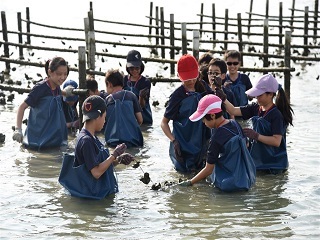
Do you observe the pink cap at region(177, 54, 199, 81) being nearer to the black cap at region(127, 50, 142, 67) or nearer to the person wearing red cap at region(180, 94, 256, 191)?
the person wearing red cap at region(180, 94, 256, 191)

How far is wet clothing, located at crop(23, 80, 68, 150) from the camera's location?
995 cm

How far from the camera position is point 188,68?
865 cm

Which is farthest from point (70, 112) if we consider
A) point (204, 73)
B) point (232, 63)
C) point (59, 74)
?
point (232, 63)

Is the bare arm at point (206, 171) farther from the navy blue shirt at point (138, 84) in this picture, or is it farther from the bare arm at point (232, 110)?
the navy blue shirt at point (138, 84)

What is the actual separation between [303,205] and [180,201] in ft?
3.94

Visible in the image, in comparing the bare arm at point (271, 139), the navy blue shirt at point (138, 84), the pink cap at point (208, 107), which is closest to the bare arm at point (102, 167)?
the pink cap at point (208, 107)

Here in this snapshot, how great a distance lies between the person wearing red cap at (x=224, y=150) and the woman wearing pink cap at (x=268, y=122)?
43 cm

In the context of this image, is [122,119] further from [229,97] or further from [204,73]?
[229,97]

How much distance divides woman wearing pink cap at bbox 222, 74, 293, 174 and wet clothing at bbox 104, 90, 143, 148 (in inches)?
74.8

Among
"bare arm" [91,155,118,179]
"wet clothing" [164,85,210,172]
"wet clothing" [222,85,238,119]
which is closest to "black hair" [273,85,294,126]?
"wet clothing" [222,85,238,119]

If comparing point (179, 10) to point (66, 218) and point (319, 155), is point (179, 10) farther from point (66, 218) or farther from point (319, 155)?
point (66, 218)

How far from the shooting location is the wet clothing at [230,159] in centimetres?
786

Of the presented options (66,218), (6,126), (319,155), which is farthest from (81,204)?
(6,126)

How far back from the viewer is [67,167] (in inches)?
308
